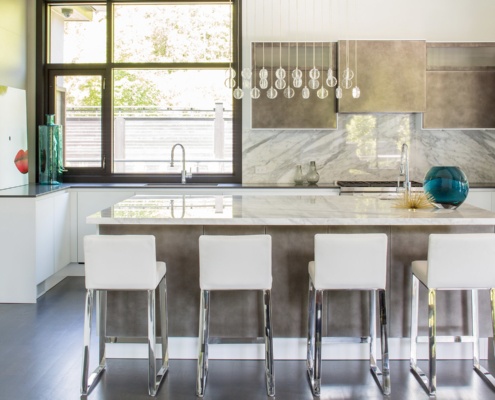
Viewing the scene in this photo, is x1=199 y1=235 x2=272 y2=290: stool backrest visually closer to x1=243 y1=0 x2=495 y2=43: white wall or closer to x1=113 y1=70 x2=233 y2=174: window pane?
x1=113 y1=70 x2=233 y2=174: window pane

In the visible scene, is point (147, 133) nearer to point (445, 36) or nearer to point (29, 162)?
point (29, 162)

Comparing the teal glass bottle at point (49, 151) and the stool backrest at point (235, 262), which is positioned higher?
the teal glass bottle at point (49, 151)

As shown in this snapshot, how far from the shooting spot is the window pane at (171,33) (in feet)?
22.2

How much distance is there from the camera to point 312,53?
6.27 metres

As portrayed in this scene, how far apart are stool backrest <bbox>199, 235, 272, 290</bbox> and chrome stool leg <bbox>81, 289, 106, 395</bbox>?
0.68 m

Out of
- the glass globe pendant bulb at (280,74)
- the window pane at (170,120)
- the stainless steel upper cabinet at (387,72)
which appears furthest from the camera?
the window pane at (170,120)

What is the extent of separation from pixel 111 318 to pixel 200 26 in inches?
157

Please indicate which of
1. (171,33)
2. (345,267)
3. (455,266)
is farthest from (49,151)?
(455,266)

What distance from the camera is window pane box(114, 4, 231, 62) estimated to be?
6.76 m

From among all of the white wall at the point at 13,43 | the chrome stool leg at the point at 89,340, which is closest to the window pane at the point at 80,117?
the white wall at the point at 13,43

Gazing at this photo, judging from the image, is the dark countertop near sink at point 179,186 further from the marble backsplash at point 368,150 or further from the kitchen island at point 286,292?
the kitchen island at point 286,292

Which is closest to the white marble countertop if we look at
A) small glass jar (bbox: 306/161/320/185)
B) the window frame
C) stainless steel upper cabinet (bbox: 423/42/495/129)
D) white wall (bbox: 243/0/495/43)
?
small glass jar (bbox: 306/161/320/185)

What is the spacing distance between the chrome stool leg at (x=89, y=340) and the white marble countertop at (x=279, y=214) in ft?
1.62

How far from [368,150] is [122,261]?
4.02m
